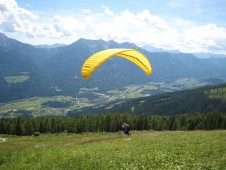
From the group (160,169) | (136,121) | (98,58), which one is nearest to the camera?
(160,169)

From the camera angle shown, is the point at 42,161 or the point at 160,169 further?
the point at 42,161

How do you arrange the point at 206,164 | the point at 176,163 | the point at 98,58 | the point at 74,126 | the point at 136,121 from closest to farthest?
the point at 206,164, the point at 176,163, the point at 98,58, the point at 74,126, the point at 136,121

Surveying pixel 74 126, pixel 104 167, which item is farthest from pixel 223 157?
pixel 74 126

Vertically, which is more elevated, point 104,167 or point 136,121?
point 104,167

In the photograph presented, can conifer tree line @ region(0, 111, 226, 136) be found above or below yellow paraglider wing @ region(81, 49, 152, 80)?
below

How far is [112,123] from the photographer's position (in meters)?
116

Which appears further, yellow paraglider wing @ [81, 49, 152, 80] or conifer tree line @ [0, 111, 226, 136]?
conifer tree line @ [0, 111, 226, 136]

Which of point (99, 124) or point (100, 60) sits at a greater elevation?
point (100, 60)

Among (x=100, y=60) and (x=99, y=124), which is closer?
(x=100, y=60)

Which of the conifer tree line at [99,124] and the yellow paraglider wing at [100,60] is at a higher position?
the yellow paraglider wing at [100,60]

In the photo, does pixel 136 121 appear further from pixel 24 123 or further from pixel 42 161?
pixel 42 161

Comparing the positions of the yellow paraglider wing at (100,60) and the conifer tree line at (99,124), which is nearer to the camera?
the yellow paraglider wing at (100,60)

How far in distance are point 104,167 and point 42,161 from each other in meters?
5.56

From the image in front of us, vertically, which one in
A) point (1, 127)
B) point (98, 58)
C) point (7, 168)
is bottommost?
point (1, 127)
